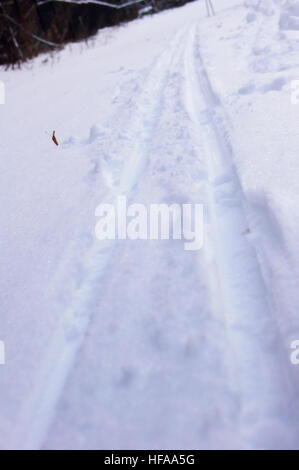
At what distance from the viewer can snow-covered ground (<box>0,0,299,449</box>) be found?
1014 mm

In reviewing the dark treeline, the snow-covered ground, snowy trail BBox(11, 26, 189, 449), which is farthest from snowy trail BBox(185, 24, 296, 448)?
the dark treeline

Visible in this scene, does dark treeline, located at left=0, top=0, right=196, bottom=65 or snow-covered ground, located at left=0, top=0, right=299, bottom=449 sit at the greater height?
dark treeline, located at left=0, top=0, right=196, bottom=65

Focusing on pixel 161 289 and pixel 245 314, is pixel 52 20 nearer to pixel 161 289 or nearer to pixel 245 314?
pixel 161 289

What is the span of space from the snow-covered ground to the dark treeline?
9.55m

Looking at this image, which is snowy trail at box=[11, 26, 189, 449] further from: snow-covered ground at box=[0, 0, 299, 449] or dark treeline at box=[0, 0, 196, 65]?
dark treeline at box=[0, 0, 196, 65]

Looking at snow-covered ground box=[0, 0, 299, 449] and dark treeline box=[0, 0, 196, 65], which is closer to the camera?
snow-covered ground box=[0, 0, 299, 449]

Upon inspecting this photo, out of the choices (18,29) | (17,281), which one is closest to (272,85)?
(17,281)

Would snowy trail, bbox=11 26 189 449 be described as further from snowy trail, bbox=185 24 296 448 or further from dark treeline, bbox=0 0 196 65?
dark treeline, bbox=0 0 196 65

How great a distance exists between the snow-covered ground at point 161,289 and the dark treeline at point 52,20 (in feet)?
31.3

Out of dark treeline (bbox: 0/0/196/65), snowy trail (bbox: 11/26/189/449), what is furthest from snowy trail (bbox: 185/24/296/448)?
dark treeline (bbox: 0/0/196/65)

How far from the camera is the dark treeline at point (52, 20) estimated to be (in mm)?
10331

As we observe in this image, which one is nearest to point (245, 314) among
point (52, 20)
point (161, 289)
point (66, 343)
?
point (161, 289)

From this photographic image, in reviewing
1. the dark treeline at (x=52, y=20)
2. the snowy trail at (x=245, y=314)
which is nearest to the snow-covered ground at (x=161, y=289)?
the snowy trail at (x=245, y=314)

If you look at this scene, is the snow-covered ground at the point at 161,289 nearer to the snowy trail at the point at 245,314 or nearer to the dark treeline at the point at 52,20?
the snowy trail at the point at 245,314
